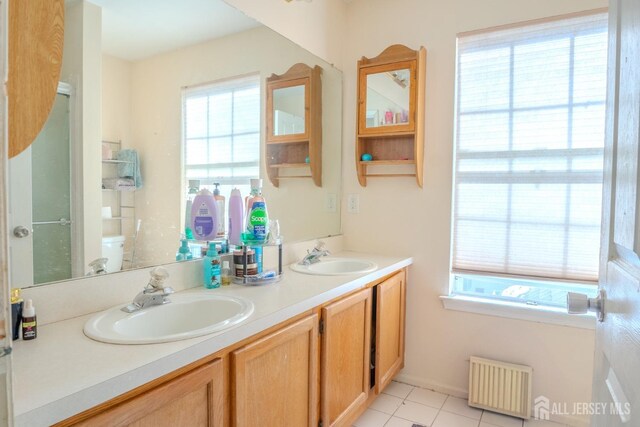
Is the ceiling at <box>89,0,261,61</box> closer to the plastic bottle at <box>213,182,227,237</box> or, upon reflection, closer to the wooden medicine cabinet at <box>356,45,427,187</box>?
the plastic bottle at <box>213,182,227,237</box>

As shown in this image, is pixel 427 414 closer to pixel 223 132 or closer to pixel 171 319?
pixel 171 319

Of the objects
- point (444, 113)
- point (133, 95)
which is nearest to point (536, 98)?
point (444, 113)

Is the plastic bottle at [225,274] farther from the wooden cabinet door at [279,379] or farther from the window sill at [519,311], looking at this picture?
the window sill at [519,311]

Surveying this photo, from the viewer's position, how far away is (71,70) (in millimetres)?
1143

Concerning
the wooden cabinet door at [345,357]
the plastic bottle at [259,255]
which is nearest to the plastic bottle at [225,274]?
the plastic bottle at [259,255]

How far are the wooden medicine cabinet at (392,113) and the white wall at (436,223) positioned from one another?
0.28 ft

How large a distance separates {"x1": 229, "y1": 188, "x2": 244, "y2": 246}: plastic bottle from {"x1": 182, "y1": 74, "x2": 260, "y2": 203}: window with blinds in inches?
1.7

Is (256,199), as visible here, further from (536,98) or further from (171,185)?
(536,98)

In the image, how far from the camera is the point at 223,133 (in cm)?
Result: 175

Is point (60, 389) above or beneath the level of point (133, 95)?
beneath

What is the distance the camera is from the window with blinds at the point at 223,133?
5.16 ft

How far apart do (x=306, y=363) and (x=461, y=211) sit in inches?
54.8

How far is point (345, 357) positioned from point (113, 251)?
1.06 metres

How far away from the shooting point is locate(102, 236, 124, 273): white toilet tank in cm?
127
